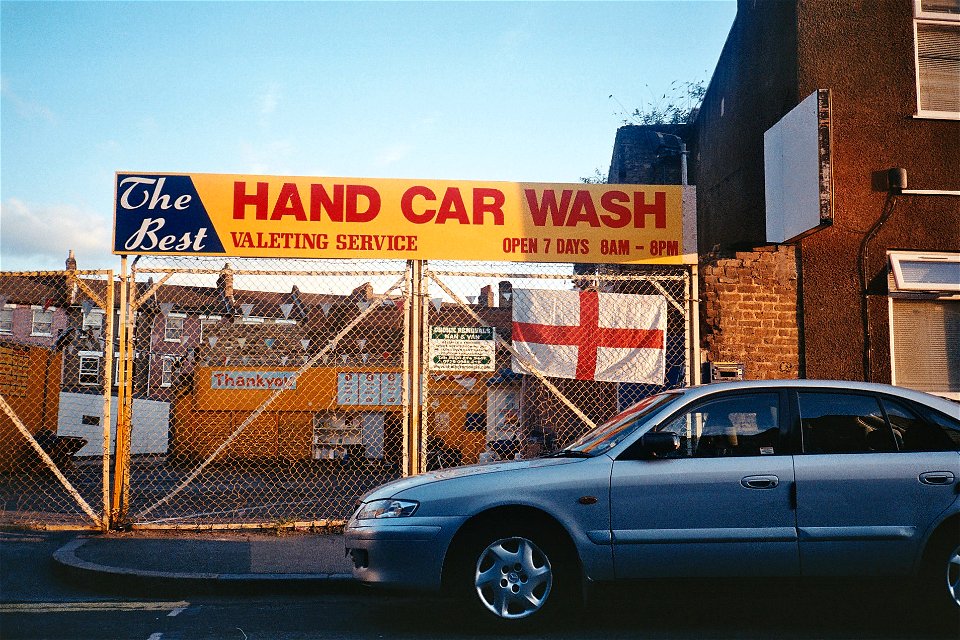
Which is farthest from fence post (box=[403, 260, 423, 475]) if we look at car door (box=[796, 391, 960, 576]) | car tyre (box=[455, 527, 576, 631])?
car door (box=[796, 391, 960, 576])

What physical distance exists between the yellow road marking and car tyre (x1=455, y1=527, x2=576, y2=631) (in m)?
2.21

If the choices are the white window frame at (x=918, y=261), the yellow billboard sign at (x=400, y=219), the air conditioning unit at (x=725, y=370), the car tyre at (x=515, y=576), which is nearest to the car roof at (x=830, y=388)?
the car tyre at (x=515, y=576)

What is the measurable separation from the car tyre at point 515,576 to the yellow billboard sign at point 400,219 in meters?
4.37

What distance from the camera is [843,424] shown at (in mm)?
5594

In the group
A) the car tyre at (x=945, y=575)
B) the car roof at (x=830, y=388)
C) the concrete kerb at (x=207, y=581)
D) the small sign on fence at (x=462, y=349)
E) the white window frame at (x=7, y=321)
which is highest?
the white window frame at (x=7, y=321)

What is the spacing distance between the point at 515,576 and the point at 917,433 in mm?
2614

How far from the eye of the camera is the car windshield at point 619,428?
222 inches

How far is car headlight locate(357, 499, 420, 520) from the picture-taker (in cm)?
534

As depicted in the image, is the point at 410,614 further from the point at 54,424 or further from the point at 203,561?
the point at 54,424

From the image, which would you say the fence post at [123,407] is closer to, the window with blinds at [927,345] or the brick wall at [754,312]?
the brick wall at [754,312]

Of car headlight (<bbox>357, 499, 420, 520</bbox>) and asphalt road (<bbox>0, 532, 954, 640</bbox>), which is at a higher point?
car headlight (<bbox>357, 499, 420, 520</bbox>)

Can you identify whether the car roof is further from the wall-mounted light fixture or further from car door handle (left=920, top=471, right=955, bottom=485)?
the wall-mounted light fixture

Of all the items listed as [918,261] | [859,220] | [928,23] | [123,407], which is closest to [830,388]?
[859,220]

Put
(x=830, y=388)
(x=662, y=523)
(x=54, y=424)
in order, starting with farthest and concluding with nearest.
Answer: (x=54, y=424) → (x=830, y=388) → (x=662, y=523)
